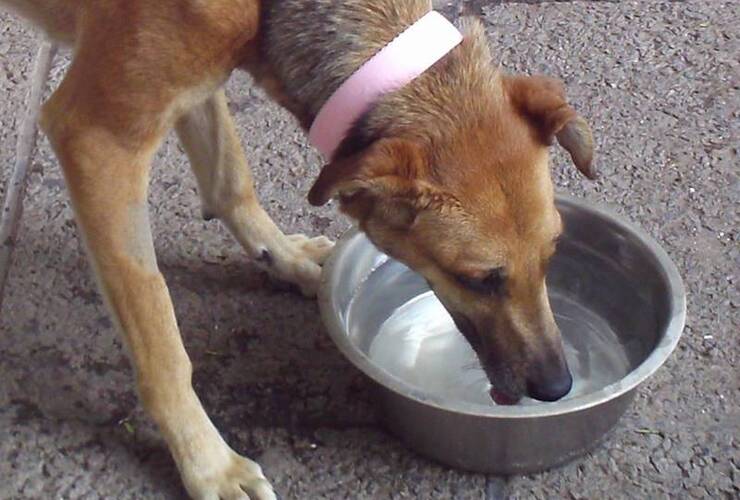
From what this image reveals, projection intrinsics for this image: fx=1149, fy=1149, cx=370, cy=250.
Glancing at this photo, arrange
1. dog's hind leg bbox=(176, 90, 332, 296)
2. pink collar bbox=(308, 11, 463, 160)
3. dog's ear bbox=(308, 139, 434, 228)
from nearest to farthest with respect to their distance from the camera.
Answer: dog's ear bbox=(308, 139, 434, 228) → pink collar bbox=(308, 11, 463, 160) → dog's hind leg bbox=(176, 90, 332, 296)

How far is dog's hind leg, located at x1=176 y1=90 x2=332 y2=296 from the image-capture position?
3.35 meters

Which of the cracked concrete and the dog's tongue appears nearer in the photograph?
the dog's tongue

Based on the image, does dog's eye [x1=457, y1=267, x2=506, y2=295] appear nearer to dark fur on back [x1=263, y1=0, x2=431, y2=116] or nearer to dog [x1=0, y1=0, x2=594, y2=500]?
dog [x1=0, y1=0, x2=594, y2=500]

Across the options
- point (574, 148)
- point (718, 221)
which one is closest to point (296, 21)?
point (574, 148)

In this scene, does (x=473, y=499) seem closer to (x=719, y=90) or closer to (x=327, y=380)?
(x=327, y=380)

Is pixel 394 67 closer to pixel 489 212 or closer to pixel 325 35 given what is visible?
pixel 325 35

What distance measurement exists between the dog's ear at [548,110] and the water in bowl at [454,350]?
75cm

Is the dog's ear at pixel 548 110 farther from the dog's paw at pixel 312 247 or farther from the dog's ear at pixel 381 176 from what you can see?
the dog's paw at pixel 312 247

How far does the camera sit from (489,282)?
2684 mm

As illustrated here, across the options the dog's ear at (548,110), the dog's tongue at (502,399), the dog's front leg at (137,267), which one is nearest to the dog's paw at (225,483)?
the dog's front leg at (137,267)

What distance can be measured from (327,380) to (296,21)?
1076mm

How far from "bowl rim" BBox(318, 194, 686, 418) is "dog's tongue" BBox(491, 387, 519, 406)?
138mm

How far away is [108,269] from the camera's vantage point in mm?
2791

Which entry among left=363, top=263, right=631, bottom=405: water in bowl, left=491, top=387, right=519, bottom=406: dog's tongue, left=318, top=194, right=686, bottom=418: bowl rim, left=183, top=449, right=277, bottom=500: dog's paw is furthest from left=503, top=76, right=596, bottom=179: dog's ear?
left=183, top=449, right=277, bottom=500: dog's paw
